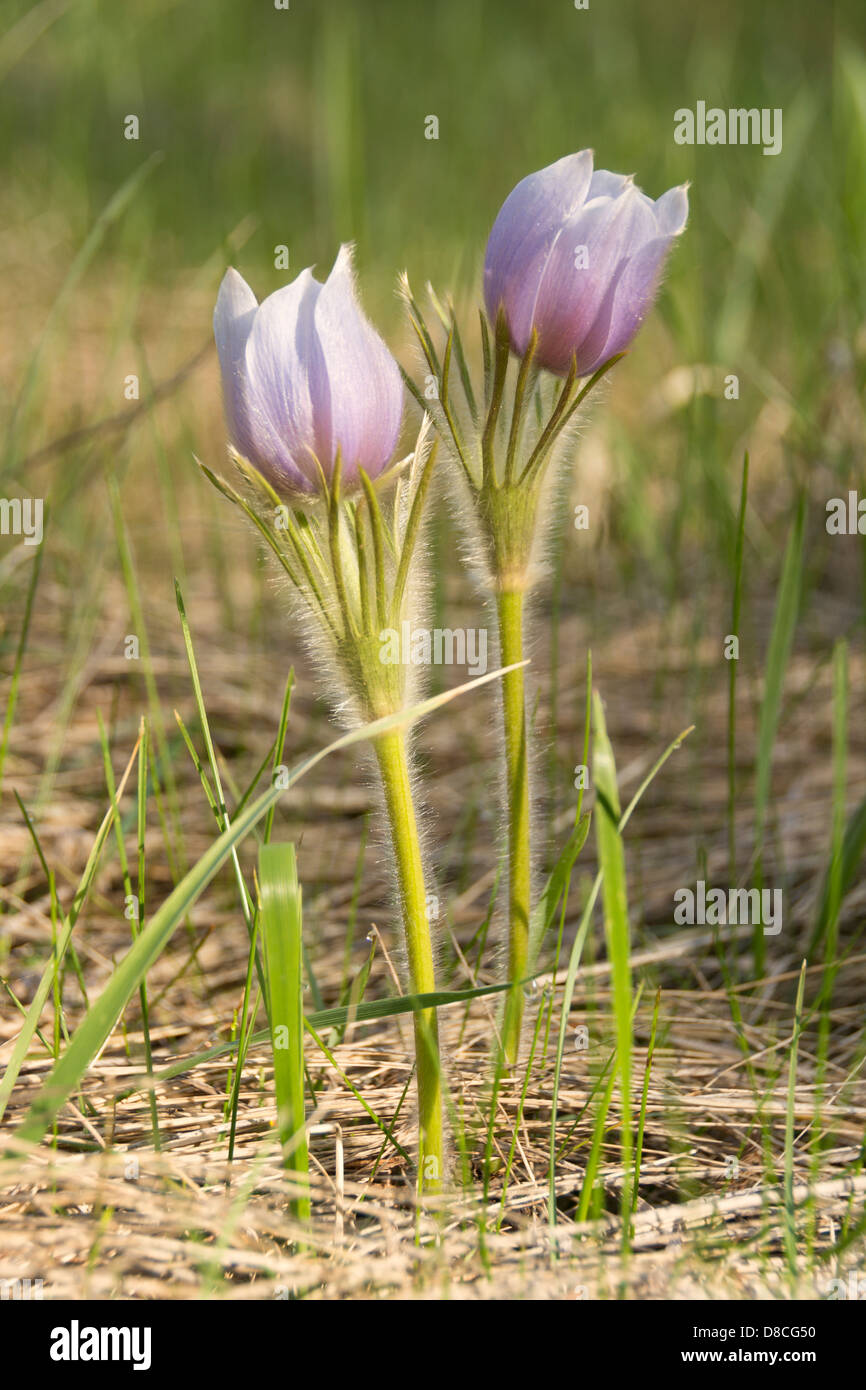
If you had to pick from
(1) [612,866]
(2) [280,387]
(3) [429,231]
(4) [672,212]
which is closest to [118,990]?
(1) [612,866]

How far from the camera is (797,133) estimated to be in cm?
274

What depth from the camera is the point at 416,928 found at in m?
1.12

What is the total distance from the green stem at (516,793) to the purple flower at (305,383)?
245 millimetres

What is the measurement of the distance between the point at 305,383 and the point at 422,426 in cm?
14

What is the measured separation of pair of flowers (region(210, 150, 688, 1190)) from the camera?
3.39 ft

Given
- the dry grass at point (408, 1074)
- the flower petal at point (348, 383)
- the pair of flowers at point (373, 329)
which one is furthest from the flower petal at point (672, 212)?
the dry grass at point (408, 1074)

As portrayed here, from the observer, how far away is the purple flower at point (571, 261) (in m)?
1.10

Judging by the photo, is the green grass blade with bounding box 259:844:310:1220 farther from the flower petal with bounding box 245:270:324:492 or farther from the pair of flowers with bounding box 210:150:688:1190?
the flower petal with bounding box 245:270:324:492

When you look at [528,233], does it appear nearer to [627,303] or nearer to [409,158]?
[627,303]

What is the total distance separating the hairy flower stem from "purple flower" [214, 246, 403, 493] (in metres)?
0.26

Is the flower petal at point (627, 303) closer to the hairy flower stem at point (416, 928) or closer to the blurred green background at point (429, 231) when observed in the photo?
the hairy flower stem at point (416, 928)

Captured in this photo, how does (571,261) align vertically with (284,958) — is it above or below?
above

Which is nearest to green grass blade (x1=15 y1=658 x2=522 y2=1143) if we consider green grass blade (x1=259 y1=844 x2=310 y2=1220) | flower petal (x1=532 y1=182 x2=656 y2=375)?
green grass blade (x1=259 y1=844 x2=310 y2=1220)
